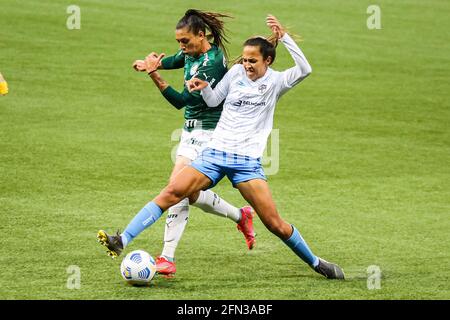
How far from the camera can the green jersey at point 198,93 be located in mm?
8984

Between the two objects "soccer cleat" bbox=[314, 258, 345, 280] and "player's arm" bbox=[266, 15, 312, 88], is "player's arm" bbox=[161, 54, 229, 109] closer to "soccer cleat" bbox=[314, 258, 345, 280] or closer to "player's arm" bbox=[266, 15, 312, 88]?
"player's arm" bbox=[266, 15, 312, 88]

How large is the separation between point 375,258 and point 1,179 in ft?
18.1

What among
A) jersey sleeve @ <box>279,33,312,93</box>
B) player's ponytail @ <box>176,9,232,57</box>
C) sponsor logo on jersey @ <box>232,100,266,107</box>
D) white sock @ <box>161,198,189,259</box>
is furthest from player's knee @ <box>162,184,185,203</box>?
player's ponytail @ <box>176,9,232,57</box>

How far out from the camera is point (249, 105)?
8.78m

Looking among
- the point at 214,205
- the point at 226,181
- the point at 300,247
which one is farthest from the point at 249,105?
the point at 226,181

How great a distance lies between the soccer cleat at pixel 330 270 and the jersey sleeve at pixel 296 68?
5.19 ft

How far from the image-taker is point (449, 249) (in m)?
10.2

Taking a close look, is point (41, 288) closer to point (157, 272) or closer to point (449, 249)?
point (157, 272)

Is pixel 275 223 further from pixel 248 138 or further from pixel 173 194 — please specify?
pixel 173 194

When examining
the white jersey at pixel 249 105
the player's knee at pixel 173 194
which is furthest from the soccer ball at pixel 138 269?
the white jersey at pixel 249 105

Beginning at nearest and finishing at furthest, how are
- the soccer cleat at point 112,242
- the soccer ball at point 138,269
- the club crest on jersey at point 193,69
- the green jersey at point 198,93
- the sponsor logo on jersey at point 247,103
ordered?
the soccer cleat at point 112,242
the soccer ball at point 138,269
the sponsor logo on jersey at point 247,103
the green jersey at point 198,93
the club crest on jersey at point 193,69

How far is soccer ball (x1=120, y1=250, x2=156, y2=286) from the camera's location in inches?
331

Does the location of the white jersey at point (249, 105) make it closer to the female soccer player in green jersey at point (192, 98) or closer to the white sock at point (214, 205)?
the female soccer player in green jersey at point (192, 98)

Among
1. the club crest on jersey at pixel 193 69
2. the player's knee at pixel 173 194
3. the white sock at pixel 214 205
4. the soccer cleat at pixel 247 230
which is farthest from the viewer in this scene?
the soccer cleat at pixel 247 230
